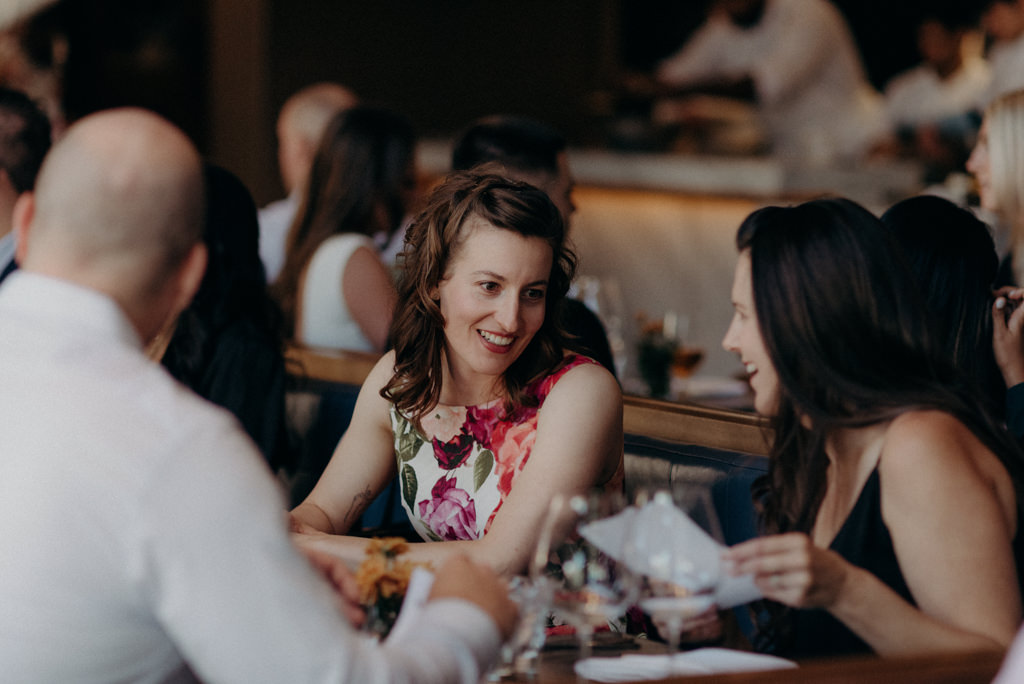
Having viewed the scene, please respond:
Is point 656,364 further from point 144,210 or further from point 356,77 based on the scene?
point 356,77

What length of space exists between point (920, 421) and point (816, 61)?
20.3 ft

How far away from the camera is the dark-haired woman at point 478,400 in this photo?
2.16 metres

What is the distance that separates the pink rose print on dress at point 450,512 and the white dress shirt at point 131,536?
1.12 meters

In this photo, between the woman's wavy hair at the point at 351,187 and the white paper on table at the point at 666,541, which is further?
the woman's wavy hair at the point at 351,187

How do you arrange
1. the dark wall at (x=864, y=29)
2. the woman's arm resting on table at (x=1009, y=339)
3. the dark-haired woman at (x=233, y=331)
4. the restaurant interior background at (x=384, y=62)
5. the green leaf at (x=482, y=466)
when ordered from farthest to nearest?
the dark wall at (x=864, y=29) < the restaurant interior background at (x=384, y=62) < the dark-haired woman at (x=233, y=331) < the woman's arm resting on table at (x=1009, y=339) < the green leaf at (x=482, y=466)

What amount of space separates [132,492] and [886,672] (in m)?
0.80

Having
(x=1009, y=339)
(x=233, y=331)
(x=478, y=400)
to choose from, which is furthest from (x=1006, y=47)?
(x=478, y=400)

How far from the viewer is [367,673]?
117 centimetres

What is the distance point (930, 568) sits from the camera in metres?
1.53

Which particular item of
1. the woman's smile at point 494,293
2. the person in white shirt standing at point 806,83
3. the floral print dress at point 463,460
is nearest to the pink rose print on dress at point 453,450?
the floral print dress at point 463,460

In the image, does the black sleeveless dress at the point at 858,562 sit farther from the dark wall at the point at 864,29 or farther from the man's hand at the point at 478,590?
the dark wall at the point at 864,29

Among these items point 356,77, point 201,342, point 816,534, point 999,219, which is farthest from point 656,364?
point 356,77

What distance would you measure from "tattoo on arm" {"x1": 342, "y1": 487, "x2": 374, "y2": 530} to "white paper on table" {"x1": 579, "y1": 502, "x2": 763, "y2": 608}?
111 cm

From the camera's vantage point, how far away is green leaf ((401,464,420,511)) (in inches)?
95.1
